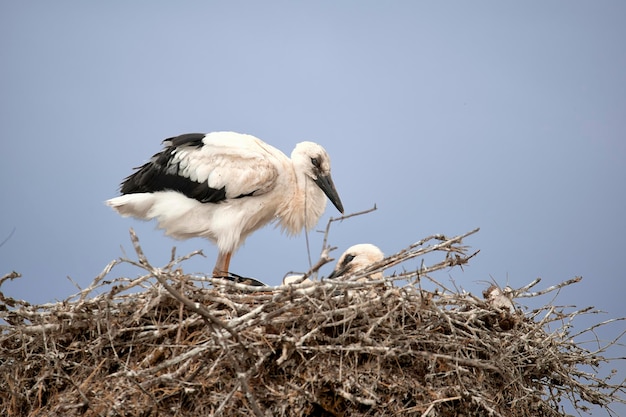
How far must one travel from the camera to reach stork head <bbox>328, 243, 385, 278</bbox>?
6344 millimetres

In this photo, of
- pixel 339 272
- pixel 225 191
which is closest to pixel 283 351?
pixel 339 272

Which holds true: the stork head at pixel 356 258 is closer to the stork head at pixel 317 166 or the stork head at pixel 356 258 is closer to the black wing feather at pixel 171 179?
the stork head at pixel 317 166

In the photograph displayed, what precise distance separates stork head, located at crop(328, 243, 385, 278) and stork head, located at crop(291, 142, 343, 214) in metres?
0.51

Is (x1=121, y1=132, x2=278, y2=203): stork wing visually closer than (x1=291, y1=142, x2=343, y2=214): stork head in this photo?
Yes

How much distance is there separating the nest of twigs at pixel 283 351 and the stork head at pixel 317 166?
6.78ft

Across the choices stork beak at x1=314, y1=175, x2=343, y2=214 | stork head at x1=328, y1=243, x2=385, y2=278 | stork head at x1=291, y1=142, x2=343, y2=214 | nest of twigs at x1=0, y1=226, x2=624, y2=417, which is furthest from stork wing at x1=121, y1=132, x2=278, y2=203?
nest of twigs at x1=0, y1=226, x2=624, y2=417

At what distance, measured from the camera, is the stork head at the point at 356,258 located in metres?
6.34

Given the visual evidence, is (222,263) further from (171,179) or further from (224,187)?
(171,179)

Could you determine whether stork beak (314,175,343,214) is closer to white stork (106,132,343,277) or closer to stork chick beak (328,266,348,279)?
white stork (106,132,343,277)

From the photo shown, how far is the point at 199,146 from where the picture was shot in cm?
690

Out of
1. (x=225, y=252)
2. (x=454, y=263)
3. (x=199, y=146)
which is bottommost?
(x=454, y=263)

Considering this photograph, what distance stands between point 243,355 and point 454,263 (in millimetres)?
1336

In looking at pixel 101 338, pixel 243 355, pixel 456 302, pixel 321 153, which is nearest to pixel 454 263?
pixel 456 302

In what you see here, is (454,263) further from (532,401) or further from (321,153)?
(321,153)
